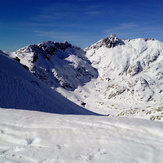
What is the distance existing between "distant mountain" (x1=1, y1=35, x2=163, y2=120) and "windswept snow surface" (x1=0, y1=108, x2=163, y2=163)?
49763 millimetres

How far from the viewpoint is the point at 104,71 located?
9306 centimetres

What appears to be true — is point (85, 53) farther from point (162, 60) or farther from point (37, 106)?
point (37, 106)

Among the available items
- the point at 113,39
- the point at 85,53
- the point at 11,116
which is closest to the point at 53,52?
the point at 85,53

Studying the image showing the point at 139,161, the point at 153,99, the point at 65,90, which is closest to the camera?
the point at 139,161

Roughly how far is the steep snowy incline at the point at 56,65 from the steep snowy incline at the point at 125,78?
6161 mm

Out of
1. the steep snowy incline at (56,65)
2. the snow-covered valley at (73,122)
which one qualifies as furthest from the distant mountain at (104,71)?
the snow-covered valley at (73,122)

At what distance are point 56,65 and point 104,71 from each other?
2842 centimetres

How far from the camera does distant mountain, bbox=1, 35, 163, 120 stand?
204ft

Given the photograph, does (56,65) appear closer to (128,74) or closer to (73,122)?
(128,74)

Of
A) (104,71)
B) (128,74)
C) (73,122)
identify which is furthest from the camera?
(104,71)

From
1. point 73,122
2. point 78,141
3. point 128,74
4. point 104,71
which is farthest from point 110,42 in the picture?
point 78,141

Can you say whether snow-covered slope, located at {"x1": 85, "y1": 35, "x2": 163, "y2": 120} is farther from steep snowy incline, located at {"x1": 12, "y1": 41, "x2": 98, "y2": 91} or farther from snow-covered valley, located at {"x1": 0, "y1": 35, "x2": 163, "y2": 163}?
steep snowy incline, located at {"x1": 12, "y1": 41, "x2": 98, "y2": 91}

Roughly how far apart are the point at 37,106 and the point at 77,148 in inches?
668

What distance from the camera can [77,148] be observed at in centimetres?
493
